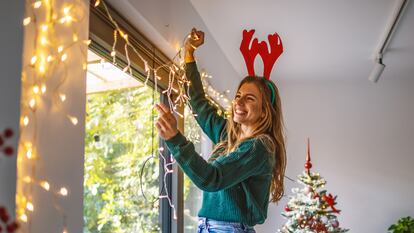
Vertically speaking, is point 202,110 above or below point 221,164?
above

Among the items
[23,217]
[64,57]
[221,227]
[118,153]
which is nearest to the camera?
[23,217]

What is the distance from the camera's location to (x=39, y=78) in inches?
43.6

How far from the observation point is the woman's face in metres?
1.63

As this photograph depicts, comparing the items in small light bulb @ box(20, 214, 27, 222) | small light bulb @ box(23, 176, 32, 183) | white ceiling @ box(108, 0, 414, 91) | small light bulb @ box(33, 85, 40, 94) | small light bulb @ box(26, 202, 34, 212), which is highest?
white ceiling @ box(108, 0, 414, 91)

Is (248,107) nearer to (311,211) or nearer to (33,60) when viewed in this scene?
(33,60)

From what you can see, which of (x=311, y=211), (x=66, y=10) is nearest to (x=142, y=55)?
(x=66, y=10)

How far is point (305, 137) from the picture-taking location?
4.57 metres

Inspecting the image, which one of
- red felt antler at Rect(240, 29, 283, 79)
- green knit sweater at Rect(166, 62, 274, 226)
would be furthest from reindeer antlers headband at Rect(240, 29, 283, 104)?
green knit sweater at Rect(166, 62, 274, 226)

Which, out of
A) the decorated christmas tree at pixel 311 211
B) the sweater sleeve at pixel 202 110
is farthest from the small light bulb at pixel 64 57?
the decorated christmas tree at pixel 311 211

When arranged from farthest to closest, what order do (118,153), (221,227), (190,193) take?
(190,193) < (118,153) < (221,227)

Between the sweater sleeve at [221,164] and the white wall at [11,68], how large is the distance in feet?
1.31

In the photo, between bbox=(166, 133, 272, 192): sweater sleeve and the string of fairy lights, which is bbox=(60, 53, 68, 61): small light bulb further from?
bbox=(166, 133, 272, 192): sweater sleeve

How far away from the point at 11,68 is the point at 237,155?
662 millimetres

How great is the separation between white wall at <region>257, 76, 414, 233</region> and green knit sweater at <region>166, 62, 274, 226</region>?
9.44ft
